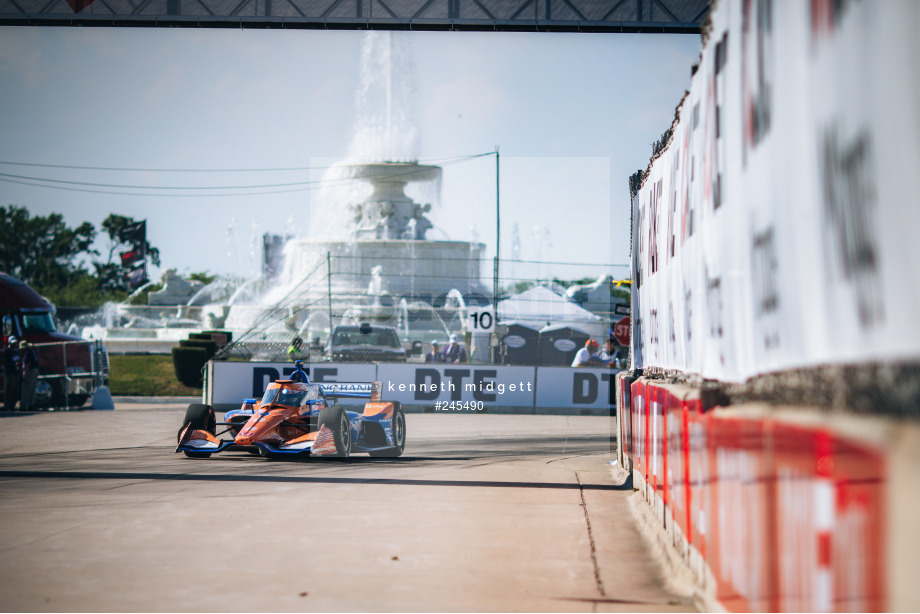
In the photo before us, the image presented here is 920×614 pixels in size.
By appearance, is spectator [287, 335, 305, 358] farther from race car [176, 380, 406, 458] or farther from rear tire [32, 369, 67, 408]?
race car [176, 380, 406, 458]

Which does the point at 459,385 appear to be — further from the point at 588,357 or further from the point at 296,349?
the point at 296,349

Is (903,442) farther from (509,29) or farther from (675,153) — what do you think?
(509,29)

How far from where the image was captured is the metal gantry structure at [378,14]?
12797 mm

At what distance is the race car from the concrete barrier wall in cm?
673

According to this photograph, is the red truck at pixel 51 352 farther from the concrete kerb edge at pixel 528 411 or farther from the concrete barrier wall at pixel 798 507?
the concrete barrier wall at pixel 798 507

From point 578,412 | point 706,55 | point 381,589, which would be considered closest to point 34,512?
point 381,589

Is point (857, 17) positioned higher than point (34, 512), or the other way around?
point (857, 17)

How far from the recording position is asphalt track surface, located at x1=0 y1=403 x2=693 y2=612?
17.3ft

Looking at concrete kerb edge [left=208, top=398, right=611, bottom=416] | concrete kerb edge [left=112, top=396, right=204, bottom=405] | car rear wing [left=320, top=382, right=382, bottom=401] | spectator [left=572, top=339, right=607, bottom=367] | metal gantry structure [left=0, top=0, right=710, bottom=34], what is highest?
metal gantry structure [left=0, top=0, right=710, bottom=34]

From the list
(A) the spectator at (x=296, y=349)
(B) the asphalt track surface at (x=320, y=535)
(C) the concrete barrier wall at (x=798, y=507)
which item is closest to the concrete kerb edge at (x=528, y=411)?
(A) the spectator at (x=296, y=349)

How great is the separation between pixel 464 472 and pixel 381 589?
5.89 m

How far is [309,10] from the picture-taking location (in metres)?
13.1

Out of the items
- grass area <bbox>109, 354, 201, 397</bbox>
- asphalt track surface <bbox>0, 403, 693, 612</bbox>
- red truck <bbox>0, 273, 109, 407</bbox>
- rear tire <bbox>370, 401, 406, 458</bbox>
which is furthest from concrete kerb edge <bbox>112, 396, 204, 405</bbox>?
rear tire <bbox>370, 401, 406, 458</bbox>

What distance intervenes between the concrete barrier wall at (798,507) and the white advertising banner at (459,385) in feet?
56.1
